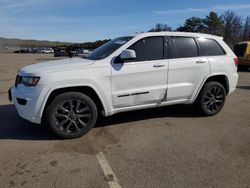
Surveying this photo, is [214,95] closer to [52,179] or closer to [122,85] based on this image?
[122,85]

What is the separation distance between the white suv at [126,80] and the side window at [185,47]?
0.07 ft

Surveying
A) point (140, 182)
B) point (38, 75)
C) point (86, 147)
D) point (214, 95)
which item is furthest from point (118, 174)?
point (214, 95)

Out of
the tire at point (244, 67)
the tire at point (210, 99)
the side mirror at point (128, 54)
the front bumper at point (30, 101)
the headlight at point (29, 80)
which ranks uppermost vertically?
the side mirror at point (128, 54)

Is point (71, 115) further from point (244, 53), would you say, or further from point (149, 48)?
point (244, 53)

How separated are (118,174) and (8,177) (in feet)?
4.60

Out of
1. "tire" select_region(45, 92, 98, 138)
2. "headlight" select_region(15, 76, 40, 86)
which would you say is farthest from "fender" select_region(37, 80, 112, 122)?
"headlight" select_region(15, 76, 40, 86)

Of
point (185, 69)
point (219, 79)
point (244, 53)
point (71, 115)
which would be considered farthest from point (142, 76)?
point (244, 53)

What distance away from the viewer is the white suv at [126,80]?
15.0 ft

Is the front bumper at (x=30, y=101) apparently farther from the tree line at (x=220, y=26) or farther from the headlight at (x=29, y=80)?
the tree line at (x=220, y=26)

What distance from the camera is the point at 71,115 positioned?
4.77 meters

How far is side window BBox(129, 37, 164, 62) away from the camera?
5188 millimetres

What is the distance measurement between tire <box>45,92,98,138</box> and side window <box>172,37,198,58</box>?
208cm

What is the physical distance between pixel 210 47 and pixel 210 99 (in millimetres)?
1140

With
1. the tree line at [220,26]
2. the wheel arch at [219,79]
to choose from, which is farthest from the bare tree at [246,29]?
the wheel arch at [219,79]
